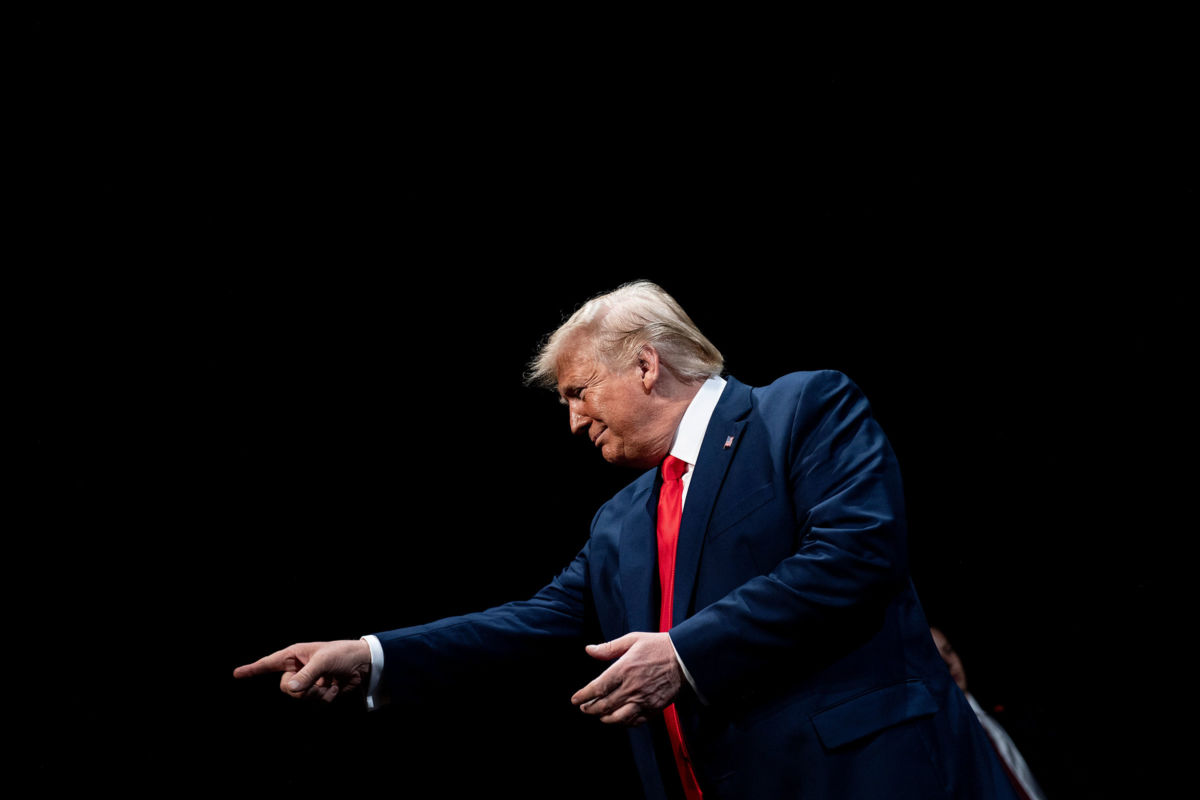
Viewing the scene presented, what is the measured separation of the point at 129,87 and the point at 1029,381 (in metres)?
2.67

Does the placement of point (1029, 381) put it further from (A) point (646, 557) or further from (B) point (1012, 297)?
(A) point (646, 557)

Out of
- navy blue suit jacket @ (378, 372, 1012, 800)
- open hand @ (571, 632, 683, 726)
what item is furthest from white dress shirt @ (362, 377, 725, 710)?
open hand @ (571, 632, 683, 726)

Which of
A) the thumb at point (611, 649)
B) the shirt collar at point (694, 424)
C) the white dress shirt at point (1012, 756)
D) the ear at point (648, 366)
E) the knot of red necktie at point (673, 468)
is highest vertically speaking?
the ear at point (648, 366)

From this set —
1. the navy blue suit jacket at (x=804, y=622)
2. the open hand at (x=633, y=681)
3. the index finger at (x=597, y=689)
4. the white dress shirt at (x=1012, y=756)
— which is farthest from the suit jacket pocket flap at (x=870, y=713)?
the white dress shirt at (x=1012, y=756)

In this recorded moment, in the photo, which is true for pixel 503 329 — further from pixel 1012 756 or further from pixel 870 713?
pixel 1012 756

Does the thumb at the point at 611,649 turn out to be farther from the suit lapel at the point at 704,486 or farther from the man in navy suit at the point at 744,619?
the suit lapel at the point at 704,486

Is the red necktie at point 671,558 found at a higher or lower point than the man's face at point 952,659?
higher

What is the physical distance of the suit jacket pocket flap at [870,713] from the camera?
54.6 inches

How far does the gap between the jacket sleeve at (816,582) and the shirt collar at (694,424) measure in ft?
0.98

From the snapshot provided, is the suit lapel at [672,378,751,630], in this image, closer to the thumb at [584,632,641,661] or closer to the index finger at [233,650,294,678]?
the thumb at [584,632,641,661]

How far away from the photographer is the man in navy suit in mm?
1365

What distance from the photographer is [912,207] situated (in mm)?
3016

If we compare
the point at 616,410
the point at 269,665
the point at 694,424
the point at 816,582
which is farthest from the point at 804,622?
the point at 269,665

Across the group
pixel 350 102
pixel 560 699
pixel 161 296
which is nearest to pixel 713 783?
pixel 560 699
